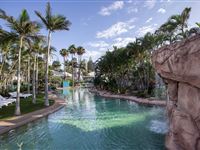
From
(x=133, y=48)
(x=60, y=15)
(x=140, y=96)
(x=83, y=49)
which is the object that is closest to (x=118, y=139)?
(x=60, y=15)

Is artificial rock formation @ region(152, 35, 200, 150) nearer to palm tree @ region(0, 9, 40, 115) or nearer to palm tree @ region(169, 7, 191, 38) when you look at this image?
palm tree @ region(0, 9, 40, 115)

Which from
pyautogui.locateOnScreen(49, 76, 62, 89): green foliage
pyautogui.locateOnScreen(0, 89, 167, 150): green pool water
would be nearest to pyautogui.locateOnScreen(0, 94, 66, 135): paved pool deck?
pyautogui.locateOnScreen(0, 89, 167, 150): green pool water

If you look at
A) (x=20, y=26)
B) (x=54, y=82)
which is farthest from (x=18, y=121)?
(x=54, y=82)

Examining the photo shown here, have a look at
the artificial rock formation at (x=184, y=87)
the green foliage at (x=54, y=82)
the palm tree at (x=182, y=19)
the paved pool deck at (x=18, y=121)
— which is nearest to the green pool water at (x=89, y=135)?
the paved pool deck at (x=18, y=121)

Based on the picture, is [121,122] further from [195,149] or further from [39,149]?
[195,149]

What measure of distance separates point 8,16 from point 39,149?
12013mm

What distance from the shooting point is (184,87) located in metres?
8.76

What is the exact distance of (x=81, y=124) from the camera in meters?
16.3

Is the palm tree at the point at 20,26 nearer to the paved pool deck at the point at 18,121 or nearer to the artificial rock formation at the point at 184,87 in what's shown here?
the paved pool deck at the point at 18,121

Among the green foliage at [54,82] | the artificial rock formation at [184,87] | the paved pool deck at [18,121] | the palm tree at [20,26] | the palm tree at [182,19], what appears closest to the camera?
the artificial rock formation at [184,87]

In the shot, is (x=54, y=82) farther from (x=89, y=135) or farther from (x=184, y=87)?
(x=184, y=87)

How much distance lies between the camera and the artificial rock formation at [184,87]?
755cm

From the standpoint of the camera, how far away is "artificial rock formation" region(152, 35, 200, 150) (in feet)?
24.8

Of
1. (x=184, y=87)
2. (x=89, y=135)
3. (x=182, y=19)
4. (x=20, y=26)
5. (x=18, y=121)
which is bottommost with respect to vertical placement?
(x=89, y=135)
